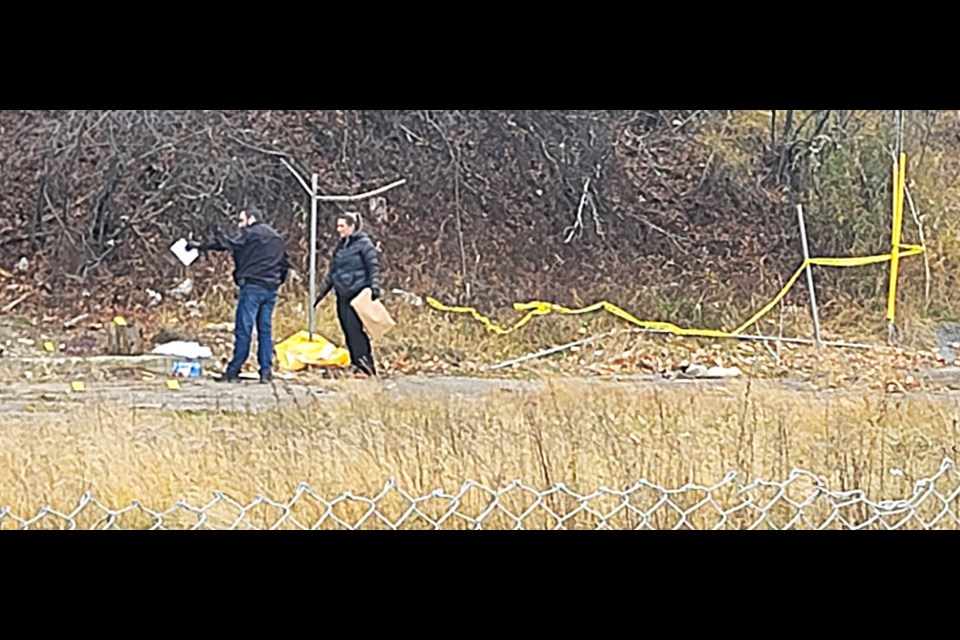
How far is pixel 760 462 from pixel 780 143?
217 inches

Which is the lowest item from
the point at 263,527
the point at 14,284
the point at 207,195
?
the point at 263,527

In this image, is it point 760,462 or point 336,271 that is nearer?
point 760,462

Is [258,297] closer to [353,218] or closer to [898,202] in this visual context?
[353,218]

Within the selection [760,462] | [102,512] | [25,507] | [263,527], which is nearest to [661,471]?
[760,462]

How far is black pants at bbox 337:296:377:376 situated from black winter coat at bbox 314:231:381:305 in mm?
75

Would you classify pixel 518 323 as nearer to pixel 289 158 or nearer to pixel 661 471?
pixel 289 158

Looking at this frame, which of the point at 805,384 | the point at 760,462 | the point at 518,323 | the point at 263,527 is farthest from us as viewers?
the point at 518,323

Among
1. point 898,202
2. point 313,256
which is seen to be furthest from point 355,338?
point 898,202

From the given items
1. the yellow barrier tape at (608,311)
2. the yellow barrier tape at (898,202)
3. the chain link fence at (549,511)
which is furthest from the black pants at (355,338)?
the yellow barrier tape at (898,202)

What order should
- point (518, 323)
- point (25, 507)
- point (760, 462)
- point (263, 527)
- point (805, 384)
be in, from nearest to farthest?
point (263, 527)
point (25, 507)
point (760, 462)
point (805, 384)
point (518, 323)

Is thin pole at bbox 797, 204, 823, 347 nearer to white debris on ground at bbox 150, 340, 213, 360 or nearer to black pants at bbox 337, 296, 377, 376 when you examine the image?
black pants at bbox 337, 296, 377, 376

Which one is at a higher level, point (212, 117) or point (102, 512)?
point (212, 117)

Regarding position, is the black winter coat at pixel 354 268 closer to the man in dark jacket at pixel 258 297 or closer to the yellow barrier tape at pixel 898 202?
the man in dark jacket at pixel 258 297

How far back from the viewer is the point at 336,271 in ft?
24.2
